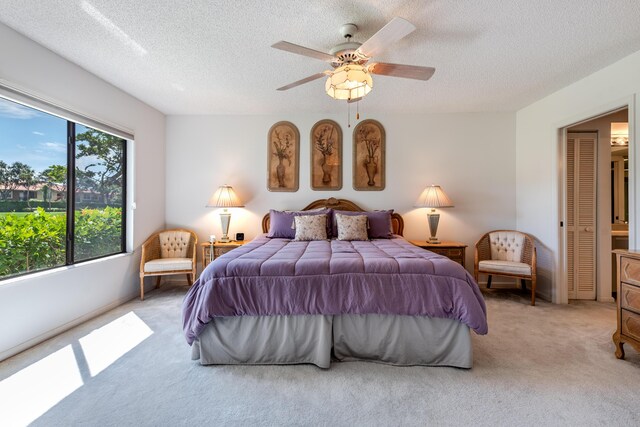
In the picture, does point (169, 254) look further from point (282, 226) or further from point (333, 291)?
point (333, 291)

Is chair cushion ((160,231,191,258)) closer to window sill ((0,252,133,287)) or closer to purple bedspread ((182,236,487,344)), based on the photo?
window sill ((0,252,133,287))

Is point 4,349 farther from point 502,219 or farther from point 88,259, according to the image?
point 502,219

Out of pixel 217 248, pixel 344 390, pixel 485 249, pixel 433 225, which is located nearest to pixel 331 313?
pixel 344 390

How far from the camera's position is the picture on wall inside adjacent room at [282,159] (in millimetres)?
4465

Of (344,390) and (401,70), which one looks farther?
(401,70)

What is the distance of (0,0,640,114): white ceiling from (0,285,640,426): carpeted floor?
2.61 metres

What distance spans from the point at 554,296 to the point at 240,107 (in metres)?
4.86

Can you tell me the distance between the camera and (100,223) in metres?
3.44

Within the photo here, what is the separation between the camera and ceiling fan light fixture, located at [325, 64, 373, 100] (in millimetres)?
2240

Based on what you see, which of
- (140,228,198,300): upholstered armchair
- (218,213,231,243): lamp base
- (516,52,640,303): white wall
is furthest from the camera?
(218,213,231,243): lamp base

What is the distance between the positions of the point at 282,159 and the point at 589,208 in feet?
13.6

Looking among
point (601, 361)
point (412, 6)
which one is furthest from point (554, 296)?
point (412, 6)

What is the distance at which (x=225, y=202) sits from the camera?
4141 millimetres

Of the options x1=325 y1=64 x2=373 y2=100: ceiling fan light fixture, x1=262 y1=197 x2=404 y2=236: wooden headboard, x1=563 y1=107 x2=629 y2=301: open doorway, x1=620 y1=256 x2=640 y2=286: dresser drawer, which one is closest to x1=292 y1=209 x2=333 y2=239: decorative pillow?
x1=262 y1=197 x2=404 y2=236: wooden headboard
